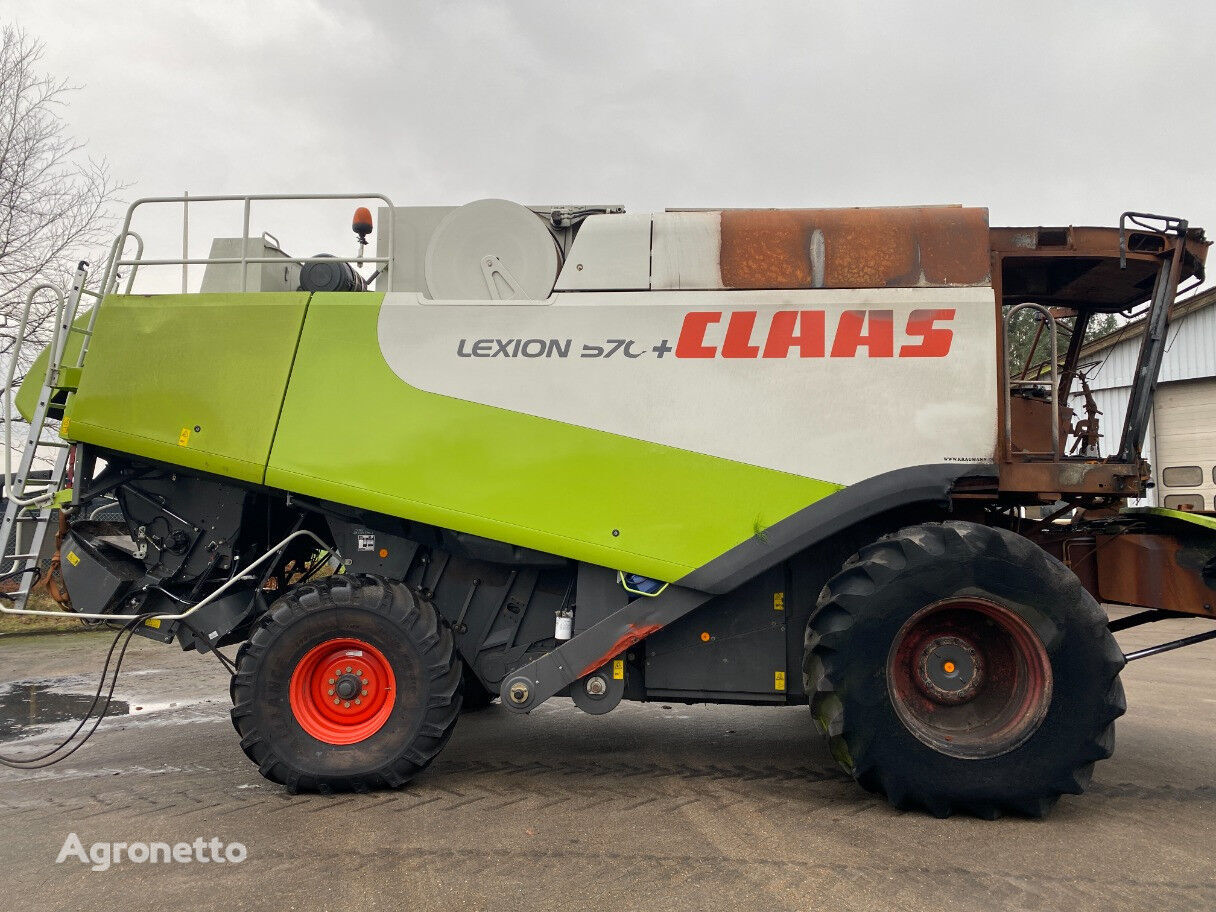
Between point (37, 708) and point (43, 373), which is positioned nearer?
point (43, 373)

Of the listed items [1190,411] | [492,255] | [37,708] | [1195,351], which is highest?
[1195,351]

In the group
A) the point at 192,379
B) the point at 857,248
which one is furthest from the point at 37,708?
the point at 857,248

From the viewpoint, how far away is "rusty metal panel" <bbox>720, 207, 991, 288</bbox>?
4.28 m

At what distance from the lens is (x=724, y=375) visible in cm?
427

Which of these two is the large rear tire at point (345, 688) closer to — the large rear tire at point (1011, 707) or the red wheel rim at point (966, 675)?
the large rear tire at point (1011, 707)

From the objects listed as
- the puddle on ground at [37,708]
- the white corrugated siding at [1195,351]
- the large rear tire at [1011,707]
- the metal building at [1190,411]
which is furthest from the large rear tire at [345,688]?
the white corrugated siding at [1195,351]

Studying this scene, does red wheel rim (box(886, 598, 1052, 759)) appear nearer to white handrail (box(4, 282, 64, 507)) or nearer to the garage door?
white handrail (box(4, 282, 64, 507))

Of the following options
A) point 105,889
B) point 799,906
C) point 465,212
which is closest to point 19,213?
point 465,212

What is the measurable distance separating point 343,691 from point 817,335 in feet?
9.87

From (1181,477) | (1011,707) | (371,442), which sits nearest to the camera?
(1011,707)

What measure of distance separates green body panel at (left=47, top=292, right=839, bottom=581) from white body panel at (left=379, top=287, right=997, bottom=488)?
11 centimetres

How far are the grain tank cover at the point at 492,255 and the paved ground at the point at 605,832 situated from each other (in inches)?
103

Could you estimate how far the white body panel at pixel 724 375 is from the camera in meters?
4.16

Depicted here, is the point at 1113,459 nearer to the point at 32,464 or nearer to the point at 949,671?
the point at 949,671
